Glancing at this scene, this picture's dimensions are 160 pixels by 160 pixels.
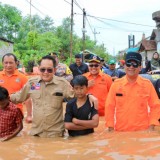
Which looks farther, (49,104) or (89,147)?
(49,104)

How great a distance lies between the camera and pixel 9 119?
521 cm

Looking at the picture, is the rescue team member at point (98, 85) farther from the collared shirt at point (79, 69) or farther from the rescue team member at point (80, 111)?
the collared shirt at point (79, 69)

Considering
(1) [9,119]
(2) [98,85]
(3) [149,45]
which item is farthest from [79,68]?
(3) [149,45]

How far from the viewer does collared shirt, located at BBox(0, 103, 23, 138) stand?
520 cm

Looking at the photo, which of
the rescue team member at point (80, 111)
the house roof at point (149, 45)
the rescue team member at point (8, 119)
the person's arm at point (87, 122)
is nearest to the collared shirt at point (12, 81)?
the rescue team member at point (8, 119)

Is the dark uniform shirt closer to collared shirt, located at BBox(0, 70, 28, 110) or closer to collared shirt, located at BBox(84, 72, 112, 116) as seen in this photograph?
collared shirt, located at BBox(0, 70, 28, 110)

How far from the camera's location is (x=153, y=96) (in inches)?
195

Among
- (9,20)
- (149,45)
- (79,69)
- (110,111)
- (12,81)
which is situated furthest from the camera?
(9,20)

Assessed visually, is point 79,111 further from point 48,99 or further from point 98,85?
point 98,85

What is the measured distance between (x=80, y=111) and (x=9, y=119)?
1112mm

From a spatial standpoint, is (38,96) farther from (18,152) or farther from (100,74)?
(100,74)

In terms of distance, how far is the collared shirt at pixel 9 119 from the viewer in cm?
520

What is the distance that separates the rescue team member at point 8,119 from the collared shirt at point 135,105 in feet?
5.02

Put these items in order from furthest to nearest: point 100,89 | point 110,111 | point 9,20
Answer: point 9,20 < point 100,89 < point 110,111
